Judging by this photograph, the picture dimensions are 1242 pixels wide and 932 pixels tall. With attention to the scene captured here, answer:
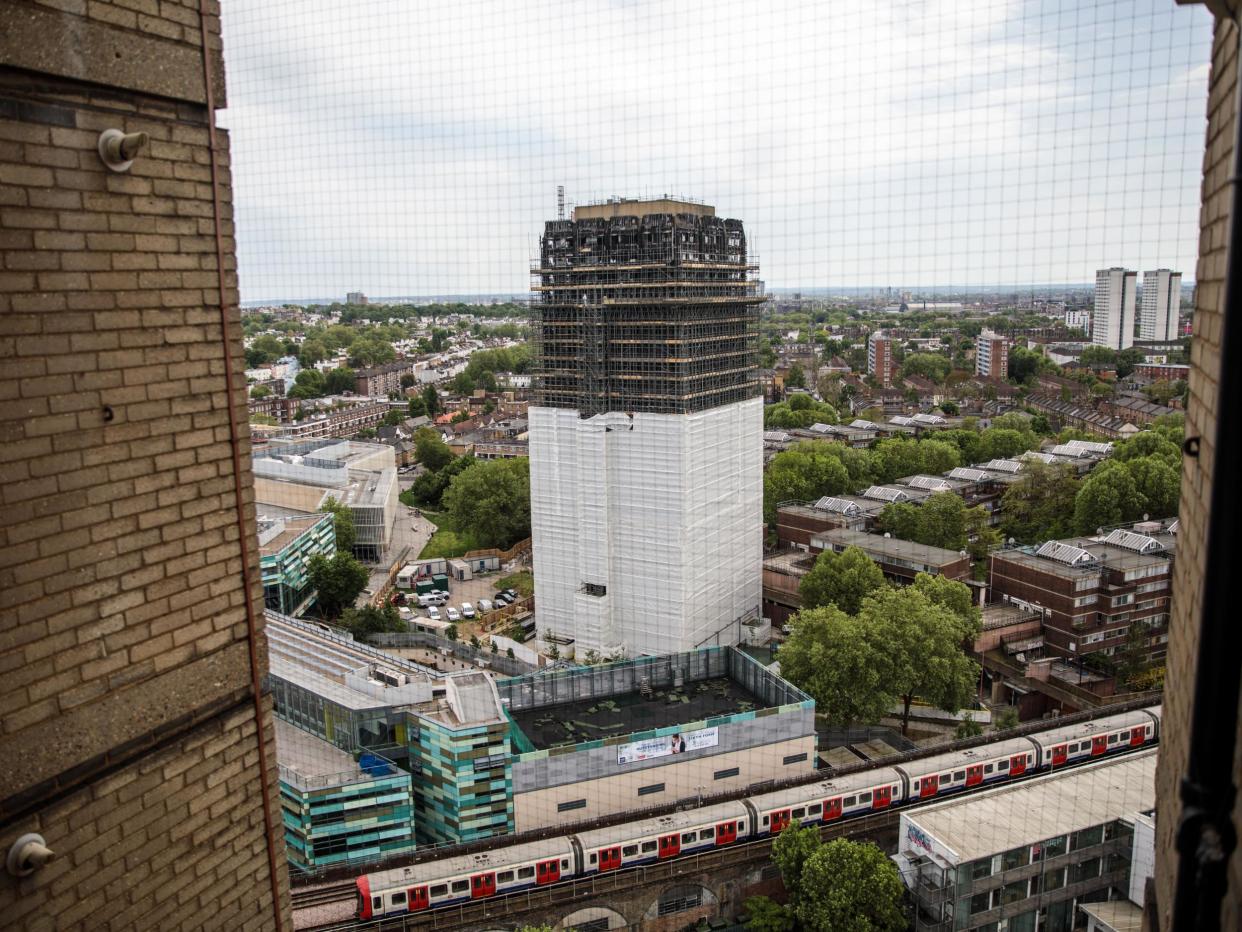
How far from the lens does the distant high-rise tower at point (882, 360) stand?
66.1ft

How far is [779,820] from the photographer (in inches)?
177

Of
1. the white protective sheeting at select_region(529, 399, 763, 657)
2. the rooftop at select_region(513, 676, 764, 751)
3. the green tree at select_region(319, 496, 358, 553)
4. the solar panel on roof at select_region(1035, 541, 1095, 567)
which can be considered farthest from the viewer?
the green tree at select_region(319, 496, 358, 553)

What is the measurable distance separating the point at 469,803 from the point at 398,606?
5019 mm

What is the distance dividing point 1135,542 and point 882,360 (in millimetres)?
13459

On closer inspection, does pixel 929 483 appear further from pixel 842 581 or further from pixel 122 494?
pixel 122 494

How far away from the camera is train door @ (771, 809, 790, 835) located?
4.49 metres

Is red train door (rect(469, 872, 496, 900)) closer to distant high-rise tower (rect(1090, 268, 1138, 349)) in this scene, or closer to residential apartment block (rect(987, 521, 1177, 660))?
residential apartment block (rect(987, 521, 1177, 660))

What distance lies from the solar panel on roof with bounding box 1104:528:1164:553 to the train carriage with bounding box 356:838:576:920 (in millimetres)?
5146

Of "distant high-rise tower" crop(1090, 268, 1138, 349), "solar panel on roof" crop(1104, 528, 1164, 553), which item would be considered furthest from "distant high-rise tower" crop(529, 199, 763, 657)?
"distant high-rise tower" crop(1090, 268, 1138, 349)

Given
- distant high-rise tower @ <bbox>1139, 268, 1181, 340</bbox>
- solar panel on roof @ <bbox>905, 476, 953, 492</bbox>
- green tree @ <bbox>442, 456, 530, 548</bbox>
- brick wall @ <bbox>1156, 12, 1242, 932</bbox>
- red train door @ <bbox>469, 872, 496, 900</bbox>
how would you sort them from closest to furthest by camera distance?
1. brick wall @ <bbox>1156, 12, 1242, 932</bbox>
2. red train door @ <bbox>469, 872, 496, 900</bbox>
3. solar panel on roof @ <bbox>905, 476, 953, 492</bbox>
4. green tree @ <bbox>442, 456, 530, 548</bbox>
5. distant high-rise tower @ <bbox>1139, 268, 1181, 340</bbox>


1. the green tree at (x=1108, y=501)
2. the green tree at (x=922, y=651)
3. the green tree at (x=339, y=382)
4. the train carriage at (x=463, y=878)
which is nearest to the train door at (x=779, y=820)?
the train carriage at (x=463, y=878)

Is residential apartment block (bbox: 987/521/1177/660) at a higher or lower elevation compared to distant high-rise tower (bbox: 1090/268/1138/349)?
lower

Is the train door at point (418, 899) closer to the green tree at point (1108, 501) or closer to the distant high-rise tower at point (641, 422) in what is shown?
the distant high-rise tower at point (641, 422)

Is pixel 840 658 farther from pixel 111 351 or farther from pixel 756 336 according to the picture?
pixel 111 351
